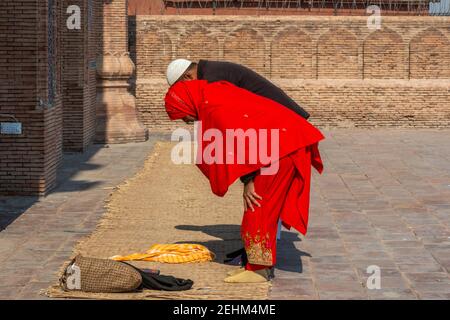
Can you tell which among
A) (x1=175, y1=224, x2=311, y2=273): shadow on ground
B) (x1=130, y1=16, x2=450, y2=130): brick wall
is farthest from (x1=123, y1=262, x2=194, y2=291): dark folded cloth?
(x1=130, y1=16, x2=450, y2=130): brick wall

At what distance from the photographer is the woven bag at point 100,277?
23.7 ft

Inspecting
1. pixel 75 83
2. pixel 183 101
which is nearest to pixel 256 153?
pixel 183 101

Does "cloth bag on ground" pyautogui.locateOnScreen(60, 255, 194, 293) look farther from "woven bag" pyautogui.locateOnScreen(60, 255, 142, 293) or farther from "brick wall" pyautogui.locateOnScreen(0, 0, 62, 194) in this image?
"brick wall" pyautogui.locateOnScreen(0, 0, 62, 194)

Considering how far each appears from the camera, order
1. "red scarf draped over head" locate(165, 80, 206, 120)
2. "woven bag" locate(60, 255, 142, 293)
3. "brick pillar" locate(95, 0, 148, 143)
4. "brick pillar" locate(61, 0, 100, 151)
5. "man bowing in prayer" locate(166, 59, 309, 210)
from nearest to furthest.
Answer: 1. "woven bag" locate(60, 255, 142, 293)
2. "red scarf draped over head" locate(165, 80, 206, 120)
3. "man bowing in prayer" locate(166, 59, 309, 210)
4. "brick pillar" locate(61, 0, 100, 151)
5. "brick pillar" locate(95, 0, 148, 143)

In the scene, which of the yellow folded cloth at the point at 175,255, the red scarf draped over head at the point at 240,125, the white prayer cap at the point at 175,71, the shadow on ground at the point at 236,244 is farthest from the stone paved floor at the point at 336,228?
the white prayer cap at the point at 175,71

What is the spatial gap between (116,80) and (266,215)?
12350mm

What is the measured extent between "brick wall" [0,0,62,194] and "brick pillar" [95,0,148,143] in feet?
22.4

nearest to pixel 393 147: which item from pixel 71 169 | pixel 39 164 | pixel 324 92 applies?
pixel 324 92

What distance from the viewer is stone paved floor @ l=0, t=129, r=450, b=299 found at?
303 inches

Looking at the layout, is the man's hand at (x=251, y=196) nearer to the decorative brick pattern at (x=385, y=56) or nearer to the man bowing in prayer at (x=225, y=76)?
the man bowing in prayer at (x=225, y=76)

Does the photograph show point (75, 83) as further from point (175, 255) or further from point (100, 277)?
point (100, 277)

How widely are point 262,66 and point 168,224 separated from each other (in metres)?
13.0

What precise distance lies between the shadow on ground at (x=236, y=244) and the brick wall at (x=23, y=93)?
2612 mm

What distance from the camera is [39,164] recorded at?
12164mm
